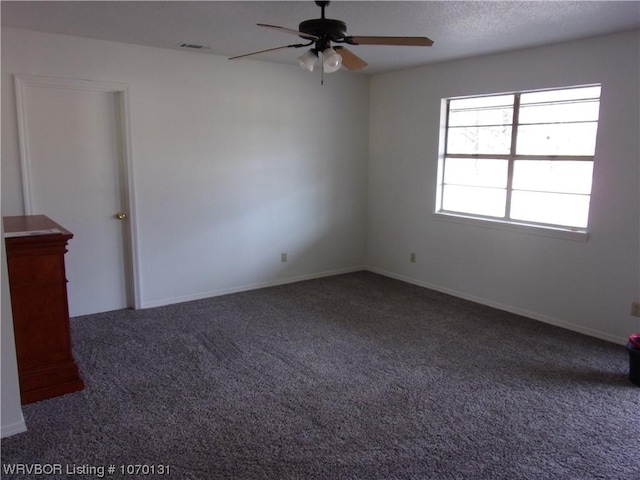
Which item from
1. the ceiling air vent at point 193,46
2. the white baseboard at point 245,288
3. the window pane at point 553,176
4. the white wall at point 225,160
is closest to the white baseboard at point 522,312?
the white baseboard at point 245,288

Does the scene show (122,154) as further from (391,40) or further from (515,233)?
(515,233)

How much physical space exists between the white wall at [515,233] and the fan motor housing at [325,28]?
240 cm

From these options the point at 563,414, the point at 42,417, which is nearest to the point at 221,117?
the point at 42,417

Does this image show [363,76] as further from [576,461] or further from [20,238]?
[576,461]

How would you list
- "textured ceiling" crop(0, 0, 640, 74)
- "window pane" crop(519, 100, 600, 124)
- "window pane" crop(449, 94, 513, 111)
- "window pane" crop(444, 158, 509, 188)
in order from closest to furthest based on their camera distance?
"textured ceiling" crop(0, 0, 640, 74), "window pane" crop(519, 100, 600, 124), "window pane" crop(449, 94, 513, 111), "window pane" crop(444, 158, 509, 188)

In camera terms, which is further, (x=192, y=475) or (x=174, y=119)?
(x=174, y=119)

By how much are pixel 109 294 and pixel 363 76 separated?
389cm

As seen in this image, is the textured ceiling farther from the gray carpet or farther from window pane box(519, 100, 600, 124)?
the gray carpet

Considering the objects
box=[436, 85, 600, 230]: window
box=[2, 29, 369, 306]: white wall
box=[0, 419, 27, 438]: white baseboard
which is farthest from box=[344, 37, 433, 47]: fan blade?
box=[0, 419, 27, 438]: white baseboard

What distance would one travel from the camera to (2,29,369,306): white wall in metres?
4.28

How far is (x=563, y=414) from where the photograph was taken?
9.53ft

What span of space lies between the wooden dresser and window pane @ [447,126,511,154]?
12.9 ft

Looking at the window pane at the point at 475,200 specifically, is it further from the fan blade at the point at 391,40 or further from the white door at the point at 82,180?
the white door at the point at 82,180

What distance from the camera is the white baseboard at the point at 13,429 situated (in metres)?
2.60
